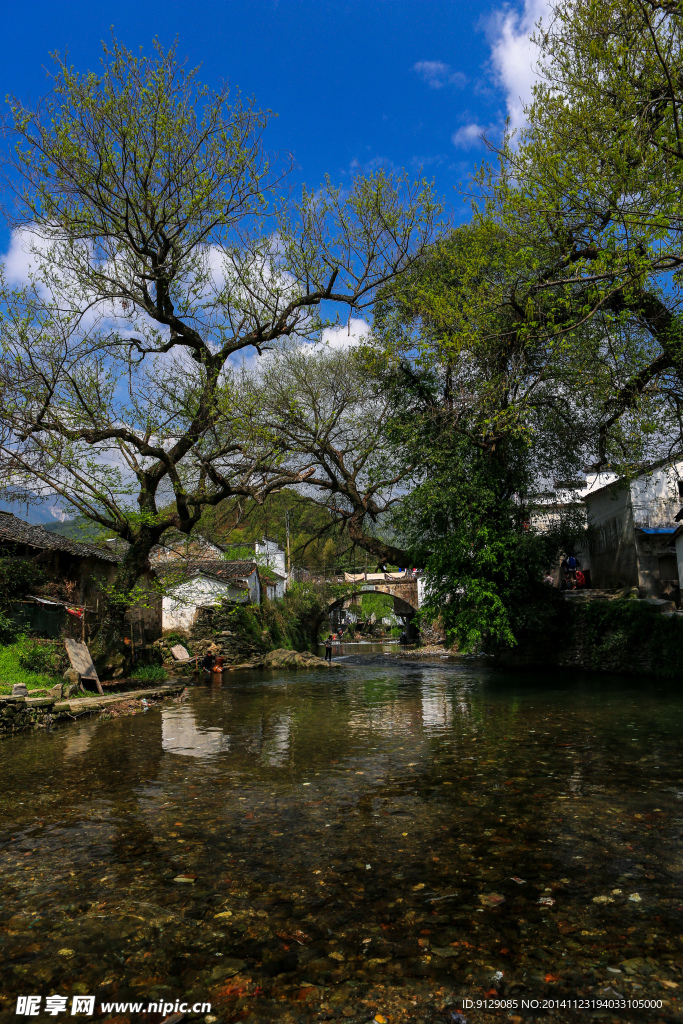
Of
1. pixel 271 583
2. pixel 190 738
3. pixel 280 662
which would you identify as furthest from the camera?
pixel 271 583

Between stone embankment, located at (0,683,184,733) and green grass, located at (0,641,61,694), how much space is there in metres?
1.43

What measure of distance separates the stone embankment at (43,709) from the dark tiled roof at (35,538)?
8.03 meters

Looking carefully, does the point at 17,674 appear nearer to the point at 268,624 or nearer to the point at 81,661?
the point at 81,661

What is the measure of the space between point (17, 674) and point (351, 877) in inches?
584

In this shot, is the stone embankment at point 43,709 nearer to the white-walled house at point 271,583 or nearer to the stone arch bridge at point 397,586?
the white-walled house at point 271,583

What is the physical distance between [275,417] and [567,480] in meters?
11.9

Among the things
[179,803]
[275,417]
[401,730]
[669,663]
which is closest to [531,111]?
[275,417]

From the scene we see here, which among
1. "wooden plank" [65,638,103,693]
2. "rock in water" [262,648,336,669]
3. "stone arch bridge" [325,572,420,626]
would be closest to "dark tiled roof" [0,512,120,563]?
"wooden plank" [65,638,103,693]

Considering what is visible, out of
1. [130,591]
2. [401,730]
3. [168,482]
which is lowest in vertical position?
[401,730]

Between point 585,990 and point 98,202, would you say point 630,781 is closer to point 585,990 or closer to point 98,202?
point 585,990

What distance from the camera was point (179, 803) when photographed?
681cm

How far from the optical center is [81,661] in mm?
18234

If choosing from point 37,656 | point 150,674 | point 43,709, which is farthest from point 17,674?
point 150,674

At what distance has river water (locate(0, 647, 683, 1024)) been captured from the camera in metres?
3.22
